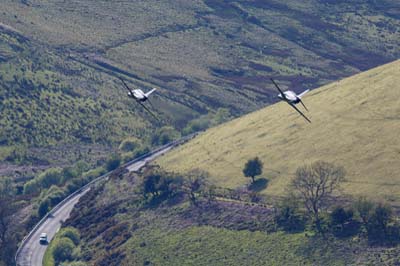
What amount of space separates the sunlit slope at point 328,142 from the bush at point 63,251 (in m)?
27.0

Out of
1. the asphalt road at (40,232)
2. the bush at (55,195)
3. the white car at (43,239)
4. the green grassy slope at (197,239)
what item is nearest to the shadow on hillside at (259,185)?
the green grassy slope at (197,239)

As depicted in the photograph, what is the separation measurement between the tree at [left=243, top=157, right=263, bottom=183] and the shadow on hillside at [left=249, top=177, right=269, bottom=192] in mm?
1123

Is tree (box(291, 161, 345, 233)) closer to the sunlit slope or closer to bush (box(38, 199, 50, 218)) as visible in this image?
the sunlit slope

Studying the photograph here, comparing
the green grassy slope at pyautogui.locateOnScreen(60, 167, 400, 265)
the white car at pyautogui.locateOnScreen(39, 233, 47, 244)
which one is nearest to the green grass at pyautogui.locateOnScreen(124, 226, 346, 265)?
the green grassy slope at pyautogui.locateOnScreen(60, 167, 400, 265)

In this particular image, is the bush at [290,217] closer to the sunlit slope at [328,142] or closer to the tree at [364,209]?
the sunlit slope at [328,142]

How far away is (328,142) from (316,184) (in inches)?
824

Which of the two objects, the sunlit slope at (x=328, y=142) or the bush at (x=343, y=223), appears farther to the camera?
the sunlit slope at (x=328, y=142)

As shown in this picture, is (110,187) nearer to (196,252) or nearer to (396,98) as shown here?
(196,252)

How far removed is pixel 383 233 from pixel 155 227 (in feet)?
123

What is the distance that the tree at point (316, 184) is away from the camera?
494 ft

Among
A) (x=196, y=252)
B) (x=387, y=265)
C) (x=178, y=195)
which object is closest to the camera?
(x=387, y=265)

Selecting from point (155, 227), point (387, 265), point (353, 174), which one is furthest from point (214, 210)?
point (387, 265)

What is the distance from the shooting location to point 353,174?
515ft

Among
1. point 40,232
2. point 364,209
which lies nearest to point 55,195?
point 40,232
